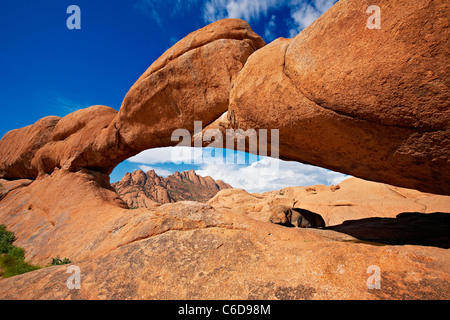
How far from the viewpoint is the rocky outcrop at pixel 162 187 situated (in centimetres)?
6625

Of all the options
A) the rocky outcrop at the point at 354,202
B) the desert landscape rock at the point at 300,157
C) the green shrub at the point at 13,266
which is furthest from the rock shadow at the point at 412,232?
the green shrub at the point at 13,266

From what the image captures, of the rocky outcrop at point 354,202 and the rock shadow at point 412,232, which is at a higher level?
the rock shadow at point 412,232

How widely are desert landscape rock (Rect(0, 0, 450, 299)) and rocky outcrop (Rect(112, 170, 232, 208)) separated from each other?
56765 mm

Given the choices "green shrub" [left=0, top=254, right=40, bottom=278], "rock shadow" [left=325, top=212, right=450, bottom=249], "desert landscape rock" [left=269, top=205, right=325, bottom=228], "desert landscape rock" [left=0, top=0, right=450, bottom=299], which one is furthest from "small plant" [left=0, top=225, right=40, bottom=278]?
"rock shadow" [left=325, top=212, right=450, bottom=249]

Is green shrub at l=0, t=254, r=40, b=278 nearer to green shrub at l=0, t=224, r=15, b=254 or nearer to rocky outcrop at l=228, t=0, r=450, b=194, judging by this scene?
green shrub at l=0, t=224, r=15, b=254

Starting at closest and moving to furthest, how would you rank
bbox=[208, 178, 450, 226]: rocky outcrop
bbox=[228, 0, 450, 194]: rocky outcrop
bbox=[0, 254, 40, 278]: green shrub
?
bbox=[228, 0, 450, 194]: rocky outcrop, bbox=[0, 254, 40, 278]: green shrub, bbox=[208, 178, 450, 226]: rocky outcrop

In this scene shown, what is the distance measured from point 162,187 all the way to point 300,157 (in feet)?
280

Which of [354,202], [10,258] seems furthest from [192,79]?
[354,202]

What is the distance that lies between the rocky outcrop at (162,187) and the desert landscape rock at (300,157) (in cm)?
5676

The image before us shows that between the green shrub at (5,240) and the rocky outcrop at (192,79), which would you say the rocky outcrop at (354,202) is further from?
the green shrub at (5,240)

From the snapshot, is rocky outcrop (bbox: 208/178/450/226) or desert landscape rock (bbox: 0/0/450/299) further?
rocky outcrop (bbox: 208/178/450/226)

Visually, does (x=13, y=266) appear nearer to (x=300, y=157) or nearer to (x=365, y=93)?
(x=300, y=157)

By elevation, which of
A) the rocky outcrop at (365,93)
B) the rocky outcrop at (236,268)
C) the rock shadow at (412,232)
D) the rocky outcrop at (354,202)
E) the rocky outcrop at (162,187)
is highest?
the rocky outcrop at (365,93)

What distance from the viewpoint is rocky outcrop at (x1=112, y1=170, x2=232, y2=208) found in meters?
66.2
